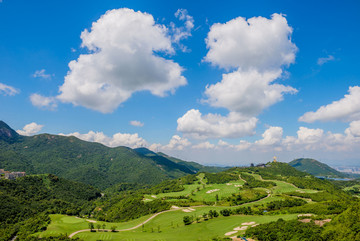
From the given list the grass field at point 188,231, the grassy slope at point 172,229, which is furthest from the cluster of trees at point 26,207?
the grass field at point 188,231

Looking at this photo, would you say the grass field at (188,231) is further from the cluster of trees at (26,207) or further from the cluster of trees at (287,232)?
the cluster of trees at (26,207)

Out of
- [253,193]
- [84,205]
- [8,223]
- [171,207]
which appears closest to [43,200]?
[84,205]

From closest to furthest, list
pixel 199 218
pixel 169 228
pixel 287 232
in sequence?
pixel 287 232
pixel 169 228
pixel 199 218

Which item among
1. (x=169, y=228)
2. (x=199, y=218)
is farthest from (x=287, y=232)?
(x=169, y=228)

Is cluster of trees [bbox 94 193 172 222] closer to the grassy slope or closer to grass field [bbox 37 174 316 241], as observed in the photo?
grass field [bbox 37 174 316 241]

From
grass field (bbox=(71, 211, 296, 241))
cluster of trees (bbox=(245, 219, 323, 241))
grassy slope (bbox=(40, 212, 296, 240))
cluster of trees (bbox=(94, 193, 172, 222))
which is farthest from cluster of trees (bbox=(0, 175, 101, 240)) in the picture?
cluster of trees (bbox=(245, 219, 323, 241))

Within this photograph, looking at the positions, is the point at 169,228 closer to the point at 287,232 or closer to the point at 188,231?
the point at 188,231

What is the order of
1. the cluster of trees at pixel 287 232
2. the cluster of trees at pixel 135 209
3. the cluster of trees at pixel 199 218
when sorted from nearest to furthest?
the cluster of trees at pixel 287 232 < the cluster of trees at pixel 199 218 < the cluster of trees at pixel 135 209

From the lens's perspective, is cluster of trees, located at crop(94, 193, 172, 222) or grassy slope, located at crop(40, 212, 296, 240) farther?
cluster of trees, located at crop(94, 193, 172, 222)

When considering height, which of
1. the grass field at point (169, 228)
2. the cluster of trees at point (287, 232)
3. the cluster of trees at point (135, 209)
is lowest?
the cluster of trees at point (135, 209)

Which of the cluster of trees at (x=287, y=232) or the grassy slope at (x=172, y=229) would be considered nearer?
the cluster of trees at (x=287, y=232)

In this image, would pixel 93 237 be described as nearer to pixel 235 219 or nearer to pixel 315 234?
pixel 235 219

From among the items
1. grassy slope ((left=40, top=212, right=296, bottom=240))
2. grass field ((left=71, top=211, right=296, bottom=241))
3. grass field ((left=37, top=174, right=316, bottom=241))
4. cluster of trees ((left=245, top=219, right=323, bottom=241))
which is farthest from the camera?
grass field ((left=37, top=174, right=316, bottom=241))

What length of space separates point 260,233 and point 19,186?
211235 mm
